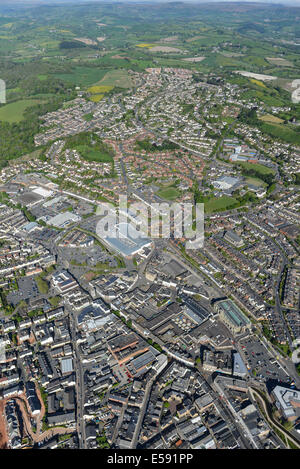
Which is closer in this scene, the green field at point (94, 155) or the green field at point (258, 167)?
the green field at point (258, 167)

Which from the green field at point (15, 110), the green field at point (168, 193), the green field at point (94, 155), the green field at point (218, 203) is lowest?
the green field at point (218, 203)

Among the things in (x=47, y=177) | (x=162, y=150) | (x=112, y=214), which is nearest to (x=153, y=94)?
(x=162, y=150)

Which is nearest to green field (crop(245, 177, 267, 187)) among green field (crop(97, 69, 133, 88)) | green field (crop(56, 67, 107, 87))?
green field (crop(97, 69, 133, 88))

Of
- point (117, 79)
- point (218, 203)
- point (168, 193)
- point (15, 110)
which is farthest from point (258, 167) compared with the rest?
point (117, 79)

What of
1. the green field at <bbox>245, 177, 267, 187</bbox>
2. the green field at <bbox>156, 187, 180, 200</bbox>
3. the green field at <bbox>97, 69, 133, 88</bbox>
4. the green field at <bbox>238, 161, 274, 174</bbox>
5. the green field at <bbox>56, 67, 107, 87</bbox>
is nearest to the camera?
the green field at <bbox>156, 187, 180, 200</bbox>

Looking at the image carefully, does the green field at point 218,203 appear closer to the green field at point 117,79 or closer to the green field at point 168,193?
the green field at point 168,193

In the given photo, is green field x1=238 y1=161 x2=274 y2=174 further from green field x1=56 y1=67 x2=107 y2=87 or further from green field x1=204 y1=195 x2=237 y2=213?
green field x1=56 y1=67 x2=107 y2=87

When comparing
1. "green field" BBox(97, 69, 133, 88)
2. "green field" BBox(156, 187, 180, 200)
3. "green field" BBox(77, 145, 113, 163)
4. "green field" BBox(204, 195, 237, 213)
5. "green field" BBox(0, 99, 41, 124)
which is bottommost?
"green field" BBox(204, 195, 237, 213)

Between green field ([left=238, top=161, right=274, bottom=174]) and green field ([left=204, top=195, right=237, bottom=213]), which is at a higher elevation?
green field ([left=238, top=161, right=274, bottom=174])

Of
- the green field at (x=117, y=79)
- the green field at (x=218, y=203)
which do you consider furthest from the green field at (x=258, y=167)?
the green field at (x=117, y=79)

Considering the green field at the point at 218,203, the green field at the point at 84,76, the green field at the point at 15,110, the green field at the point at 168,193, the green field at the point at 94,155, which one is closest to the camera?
the green field at the point at 218,203
